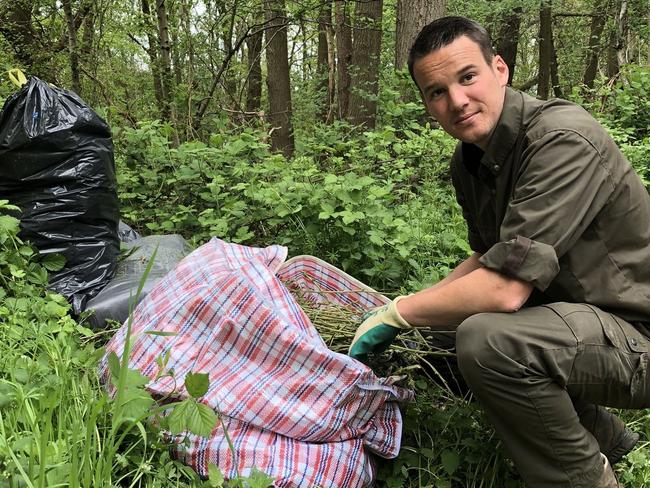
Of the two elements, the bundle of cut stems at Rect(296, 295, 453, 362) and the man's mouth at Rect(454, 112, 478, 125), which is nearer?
the man's mouth at Rect(454, 112, 478, 125)

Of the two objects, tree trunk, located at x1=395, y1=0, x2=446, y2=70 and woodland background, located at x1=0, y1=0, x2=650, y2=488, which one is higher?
tree trunk, located at x1=395, y1=0, x2=446, y2=70

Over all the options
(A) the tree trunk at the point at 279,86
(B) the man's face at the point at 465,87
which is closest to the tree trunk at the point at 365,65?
(A) the tree trunk at the point at 279,86

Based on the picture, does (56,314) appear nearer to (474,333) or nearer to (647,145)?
(474,333)

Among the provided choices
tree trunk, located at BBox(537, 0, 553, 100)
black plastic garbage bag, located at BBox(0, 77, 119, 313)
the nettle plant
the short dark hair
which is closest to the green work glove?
the nettle plant

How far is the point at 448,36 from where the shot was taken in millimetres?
1645

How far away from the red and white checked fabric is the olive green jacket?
1.92 ft

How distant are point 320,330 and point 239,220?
1124 millimetres

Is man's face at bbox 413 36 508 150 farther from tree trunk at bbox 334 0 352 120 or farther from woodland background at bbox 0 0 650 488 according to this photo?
tree trunk at bbox 334 0 352 120

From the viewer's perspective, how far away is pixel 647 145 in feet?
13.6

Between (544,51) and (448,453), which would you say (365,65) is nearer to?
(544,51)

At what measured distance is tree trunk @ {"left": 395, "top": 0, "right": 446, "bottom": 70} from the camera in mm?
4664

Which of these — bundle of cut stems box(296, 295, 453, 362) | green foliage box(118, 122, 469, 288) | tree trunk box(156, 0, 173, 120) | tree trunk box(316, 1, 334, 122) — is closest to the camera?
bundle of cut stems box(296, 295, 453, 362)

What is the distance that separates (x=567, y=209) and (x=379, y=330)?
65 cm

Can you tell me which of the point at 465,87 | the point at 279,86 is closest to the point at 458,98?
the point at 465,87
